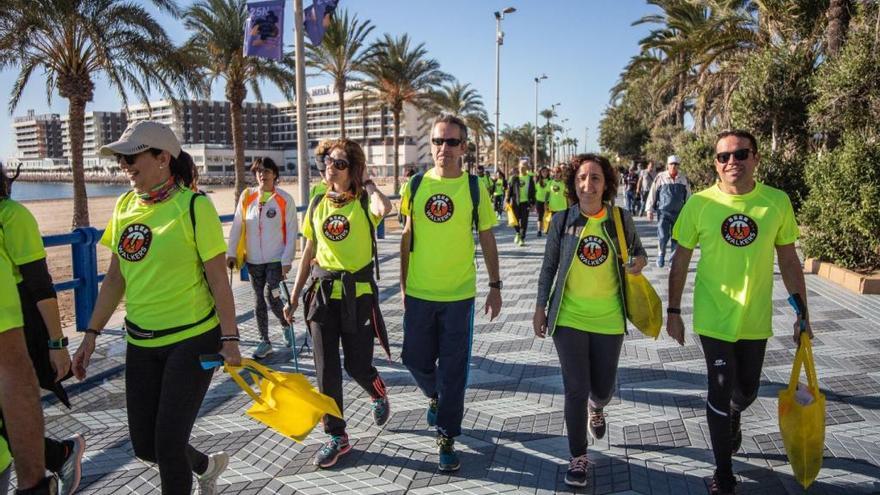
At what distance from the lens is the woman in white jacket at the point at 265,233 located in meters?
5.45

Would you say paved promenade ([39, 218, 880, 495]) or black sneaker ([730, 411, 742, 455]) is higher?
black sneaker ([730, 411, 742, 455])

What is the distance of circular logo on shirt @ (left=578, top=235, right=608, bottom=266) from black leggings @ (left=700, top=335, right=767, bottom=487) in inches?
26.4

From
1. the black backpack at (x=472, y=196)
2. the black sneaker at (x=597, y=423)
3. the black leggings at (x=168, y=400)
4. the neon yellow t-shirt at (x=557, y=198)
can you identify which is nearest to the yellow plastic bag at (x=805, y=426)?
the black sneaker at (x=597, y=423)

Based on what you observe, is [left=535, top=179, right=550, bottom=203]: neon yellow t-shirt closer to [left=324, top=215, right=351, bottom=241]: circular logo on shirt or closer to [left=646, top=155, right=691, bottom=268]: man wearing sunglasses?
[left=646, top=155, right=691, bottom=268]: man wearing sunglasses

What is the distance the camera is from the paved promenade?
11.1 feet

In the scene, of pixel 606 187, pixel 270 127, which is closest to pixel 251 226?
pixel 606 187

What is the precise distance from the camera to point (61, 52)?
16.1 metres

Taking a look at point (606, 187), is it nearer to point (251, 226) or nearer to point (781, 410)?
point (781, 410)

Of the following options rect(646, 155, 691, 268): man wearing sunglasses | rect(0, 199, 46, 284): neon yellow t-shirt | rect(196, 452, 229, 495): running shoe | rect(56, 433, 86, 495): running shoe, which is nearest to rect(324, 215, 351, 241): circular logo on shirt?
rect(196, 452, 229, 495): running shoe

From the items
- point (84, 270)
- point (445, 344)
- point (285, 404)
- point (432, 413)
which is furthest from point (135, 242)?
point (84, 270)

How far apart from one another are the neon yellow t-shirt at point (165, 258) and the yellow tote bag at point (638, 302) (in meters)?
2.10

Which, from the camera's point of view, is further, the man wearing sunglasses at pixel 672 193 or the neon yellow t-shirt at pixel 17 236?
the man wearing sunglasses at pixel 672 193

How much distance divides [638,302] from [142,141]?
2.60 m

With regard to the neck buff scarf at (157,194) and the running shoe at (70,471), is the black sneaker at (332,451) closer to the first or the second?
the running shoe at (70,471)
